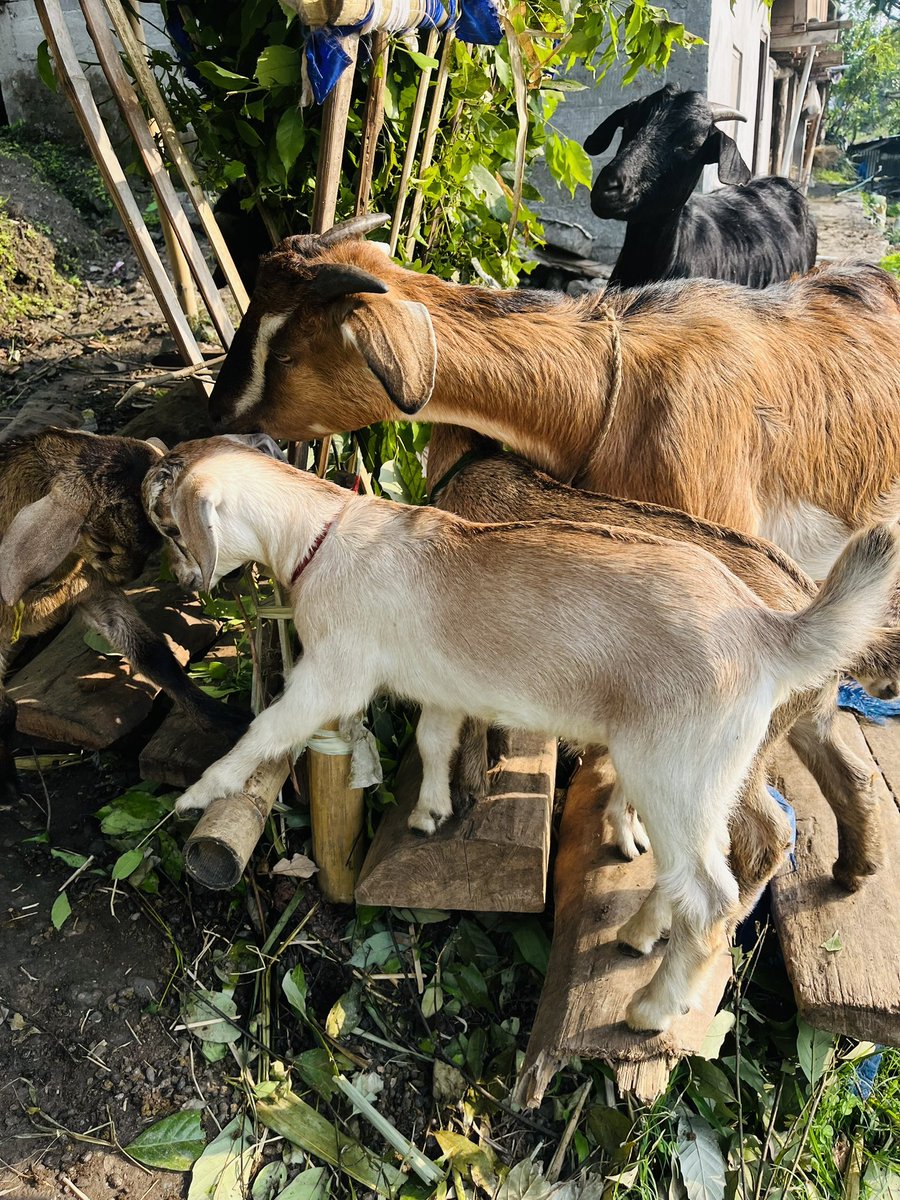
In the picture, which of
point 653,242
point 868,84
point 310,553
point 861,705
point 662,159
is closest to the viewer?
point 310,553

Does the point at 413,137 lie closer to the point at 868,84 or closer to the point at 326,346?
the point at 326,346

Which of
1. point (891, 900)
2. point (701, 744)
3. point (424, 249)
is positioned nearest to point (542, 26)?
point (424, 249)

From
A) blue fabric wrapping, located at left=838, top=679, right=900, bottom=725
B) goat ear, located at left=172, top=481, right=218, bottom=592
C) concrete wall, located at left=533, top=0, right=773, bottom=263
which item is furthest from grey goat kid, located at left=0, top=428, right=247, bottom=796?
concrete wall, located at left=533, top=0, right=773, bottom=263

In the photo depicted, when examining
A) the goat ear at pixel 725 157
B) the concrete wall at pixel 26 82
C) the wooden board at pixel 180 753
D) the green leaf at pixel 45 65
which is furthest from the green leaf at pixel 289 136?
the concrete wall at pixel 26 82

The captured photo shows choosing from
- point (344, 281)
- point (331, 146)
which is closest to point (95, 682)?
point (344, 281)

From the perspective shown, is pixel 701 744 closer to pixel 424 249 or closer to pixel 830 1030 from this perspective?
pixel 830 1030

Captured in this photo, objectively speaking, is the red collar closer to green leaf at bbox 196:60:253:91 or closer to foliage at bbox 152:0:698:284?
foliage at bbox 152:0:698:284

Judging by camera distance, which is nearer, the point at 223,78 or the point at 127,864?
the point at 127,864

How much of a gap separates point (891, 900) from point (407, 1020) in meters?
1.63

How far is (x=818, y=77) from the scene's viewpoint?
21750 mm

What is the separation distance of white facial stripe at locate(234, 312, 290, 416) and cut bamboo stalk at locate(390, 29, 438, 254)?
89 cm

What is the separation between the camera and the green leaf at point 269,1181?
9.39 feet

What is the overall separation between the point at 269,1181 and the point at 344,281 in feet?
8.77

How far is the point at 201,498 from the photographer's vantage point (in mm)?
2834
